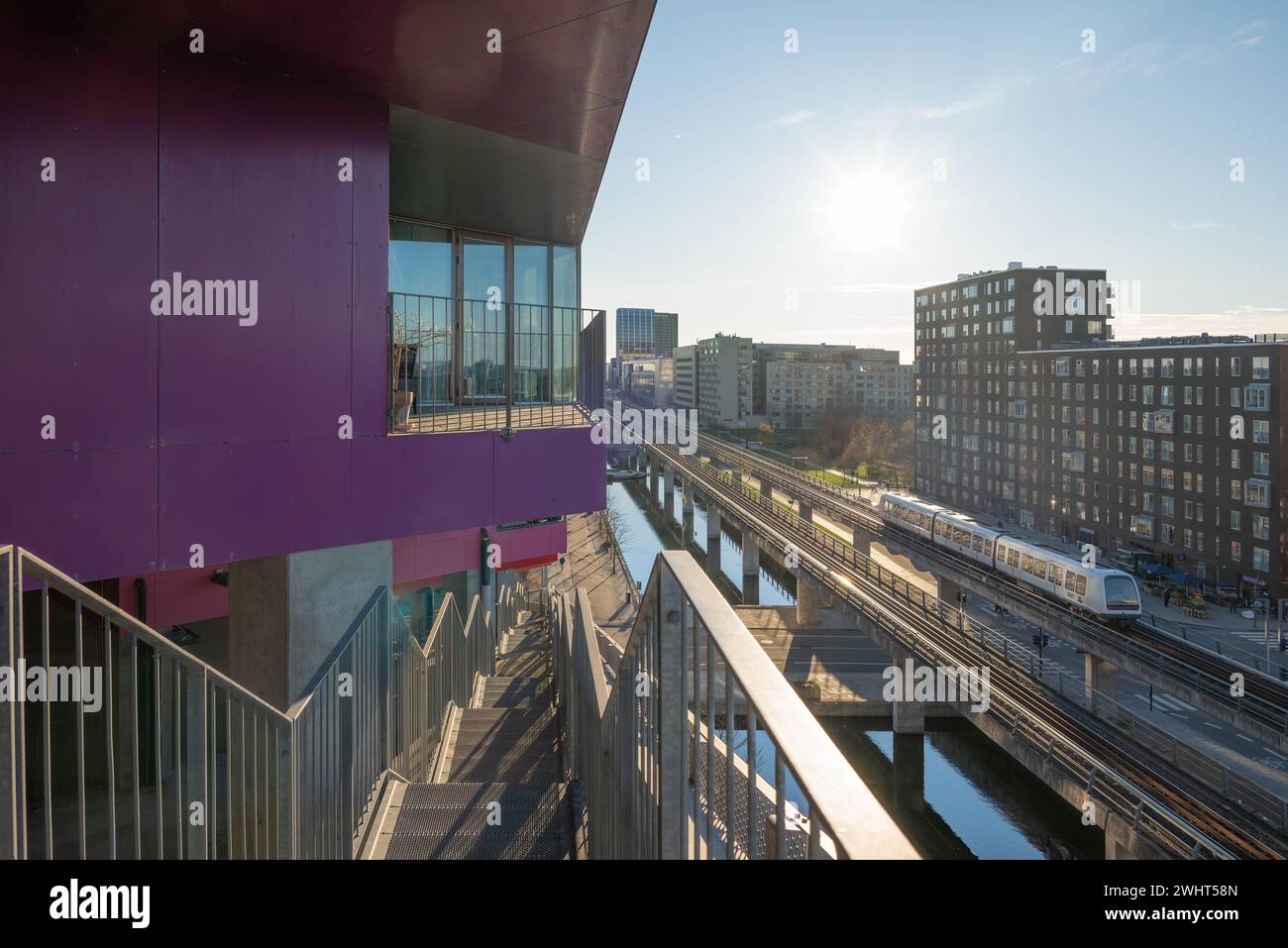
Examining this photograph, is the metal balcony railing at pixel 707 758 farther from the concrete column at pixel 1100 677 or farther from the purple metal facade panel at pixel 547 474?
the concrete column at pixel 1100 677

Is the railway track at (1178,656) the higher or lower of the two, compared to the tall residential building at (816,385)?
lower

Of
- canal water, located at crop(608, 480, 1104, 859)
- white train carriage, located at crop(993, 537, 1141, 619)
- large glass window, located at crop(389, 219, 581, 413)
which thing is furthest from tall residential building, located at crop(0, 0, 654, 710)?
white train carriage, located at crop(993, 537, 1141, 619)

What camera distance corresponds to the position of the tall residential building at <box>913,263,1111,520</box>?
69750 mm

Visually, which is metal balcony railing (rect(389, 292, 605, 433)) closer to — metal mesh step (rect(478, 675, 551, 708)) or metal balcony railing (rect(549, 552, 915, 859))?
metal mesh step (rect(478, 675, 551, 708))

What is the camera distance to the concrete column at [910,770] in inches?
1072

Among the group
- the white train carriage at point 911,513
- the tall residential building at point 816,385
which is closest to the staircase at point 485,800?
the white train carriage at point 911,513

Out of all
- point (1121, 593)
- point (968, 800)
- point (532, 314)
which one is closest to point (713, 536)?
point (1121, 593)

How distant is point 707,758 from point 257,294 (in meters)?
5.01

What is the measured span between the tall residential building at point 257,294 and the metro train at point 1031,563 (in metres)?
29.7

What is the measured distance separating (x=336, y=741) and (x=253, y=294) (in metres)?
3.03

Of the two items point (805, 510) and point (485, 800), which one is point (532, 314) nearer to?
point (485, 800)

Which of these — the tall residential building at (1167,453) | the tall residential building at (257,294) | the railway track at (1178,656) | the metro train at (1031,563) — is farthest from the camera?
the tall residential building at (1167,453)

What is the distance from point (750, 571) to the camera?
56750mm
